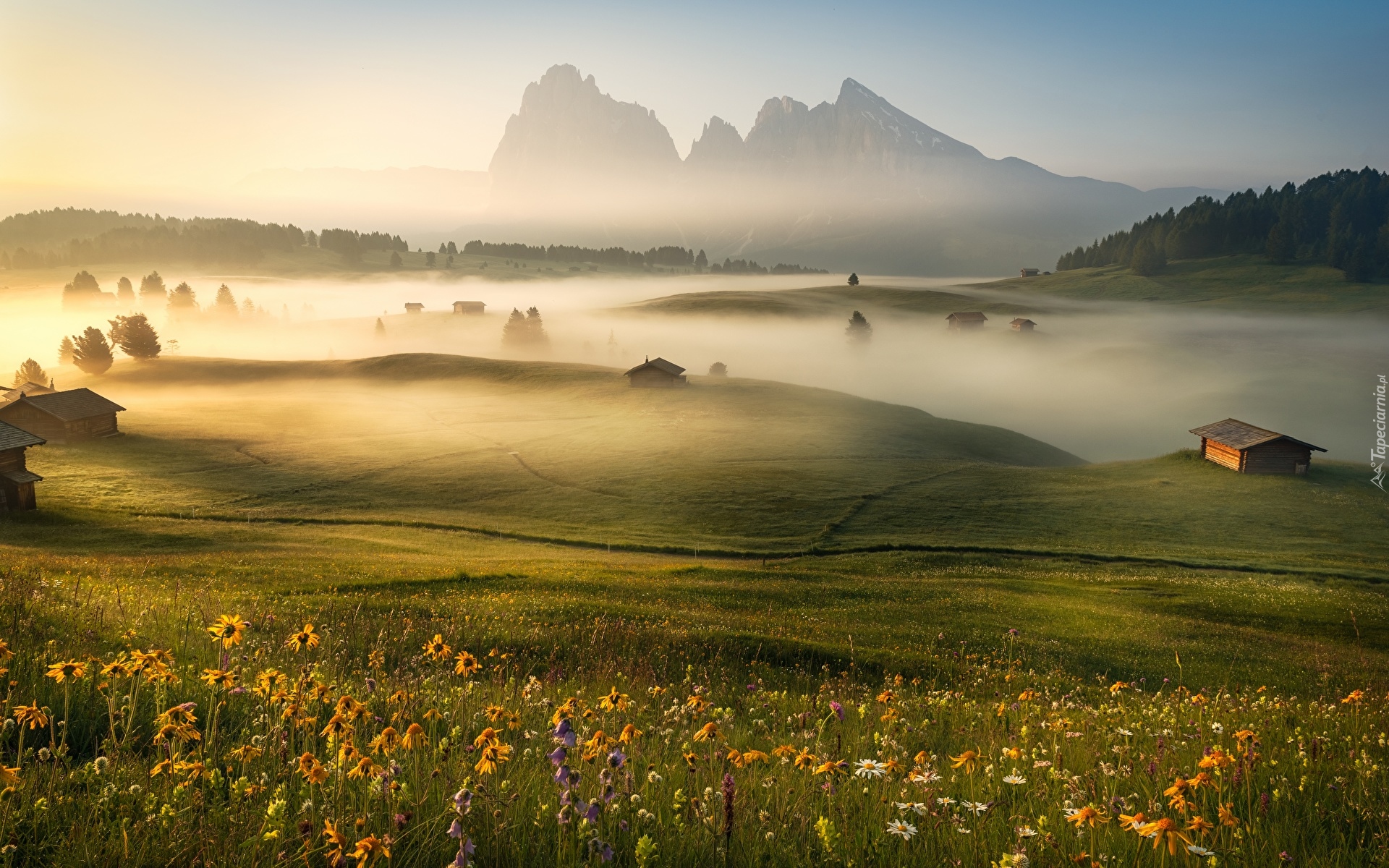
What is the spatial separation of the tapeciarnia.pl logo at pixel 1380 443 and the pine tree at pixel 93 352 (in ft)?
540

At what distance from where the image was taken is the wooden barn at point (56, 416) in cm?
7612

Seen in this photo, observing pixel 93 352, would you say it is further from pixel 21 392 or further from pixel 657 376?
pixel 657 376

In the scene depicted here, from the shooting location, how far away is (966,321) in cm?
18538

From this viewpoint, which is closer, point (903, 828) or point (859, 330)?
point (903, 828)

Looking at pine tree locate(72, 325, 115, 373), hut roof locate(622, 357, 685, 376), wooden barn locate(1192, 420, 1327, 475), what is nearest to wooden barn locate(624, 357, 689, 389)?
hut roof locate(622, 357, 685, 376)

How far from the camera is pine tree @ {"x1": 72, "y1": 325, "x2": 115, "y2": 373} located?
122938 mm

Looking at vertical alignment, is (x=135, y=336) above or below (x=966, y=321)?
below

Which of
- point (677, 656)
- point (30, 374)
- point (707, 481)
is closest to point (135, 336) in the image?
point (30, 374)

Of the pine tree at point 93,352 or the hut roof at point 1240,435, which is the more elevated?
the pine tree at point 93,352

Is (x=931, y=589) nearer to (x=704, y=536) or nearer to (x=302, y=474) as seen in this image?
(x=704, y=536)

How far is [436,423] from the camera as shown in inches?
3720

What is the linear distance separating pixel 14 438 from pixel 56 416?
25.6 meters

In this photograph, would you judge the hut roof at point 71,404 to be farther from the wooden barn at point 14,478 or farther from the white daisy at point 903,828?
the white daisy at point 903,828

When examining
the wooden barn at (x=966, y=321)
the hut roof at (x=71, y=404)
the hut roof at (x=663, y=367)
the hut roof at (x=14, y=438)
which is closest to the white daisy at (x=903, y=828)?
the hut roof at (x=14, y=438)
